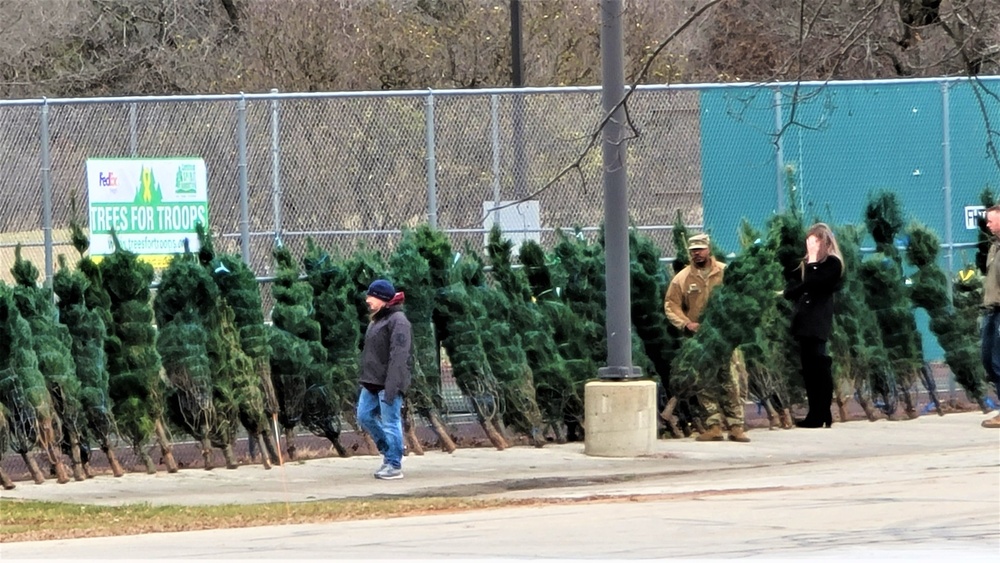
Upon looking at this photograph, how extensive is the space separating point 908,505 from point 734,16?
22916mm

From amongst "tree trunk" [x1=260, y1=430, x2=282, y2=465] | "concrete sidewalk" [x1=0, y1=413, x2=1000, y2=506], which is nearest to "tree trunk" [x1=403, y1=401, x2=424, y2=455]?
"concrete sidewalk" [x1=0, y1=413, x2=1000, y2=506]

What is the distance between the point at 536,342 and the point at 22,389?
14.2 feet

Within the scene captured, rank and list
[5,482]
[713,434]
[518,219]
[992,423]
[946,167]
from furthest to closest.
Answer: [946,167]
[518,219]
[992,423]
[713,434]
[5,482]

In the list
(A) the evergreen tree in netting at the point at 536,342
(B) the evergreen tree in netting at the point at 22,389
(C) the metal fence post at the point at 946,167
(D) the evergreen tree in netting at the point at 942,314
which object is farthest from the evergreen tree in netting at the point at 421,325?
(C) the metal fence post at the point at 946,167

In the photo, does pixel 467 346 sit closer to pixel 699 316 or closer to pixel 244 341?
pixel 244 341

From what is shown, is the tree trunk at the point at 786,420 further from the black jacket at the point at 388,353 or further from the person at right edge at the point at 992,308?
the black jacket at the point at 388,353

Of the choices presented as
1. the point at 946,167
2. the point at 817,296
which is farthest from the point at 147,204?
the point at 946,167

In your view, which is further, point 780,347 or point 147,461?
point 780,347

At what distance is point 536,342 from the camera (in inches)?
555

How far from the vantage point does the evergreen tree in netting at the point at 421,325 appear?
A: 1369 centimetres

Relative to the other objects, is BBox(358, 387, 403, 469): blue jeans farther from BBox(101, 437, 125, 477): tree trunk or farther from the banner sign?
the banner sign

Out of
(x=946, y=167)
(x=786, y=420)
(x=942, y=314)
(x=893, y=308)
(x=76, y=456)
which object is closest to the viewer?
(x=76, y=456)

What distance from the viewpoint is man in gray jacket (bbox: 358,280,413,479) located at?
12258mm

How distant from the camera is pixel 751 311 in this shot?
13.9 metres
